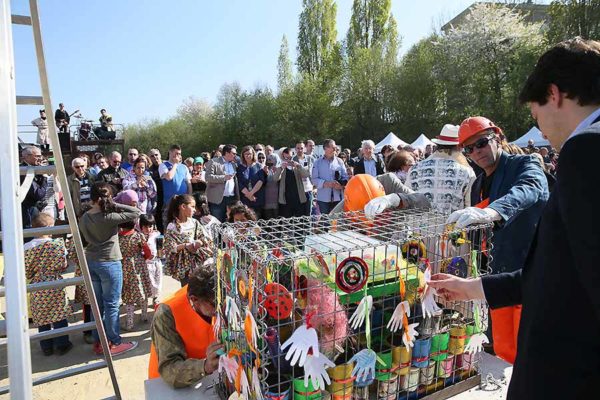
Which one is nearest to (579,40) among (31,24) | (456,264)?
(456,264)

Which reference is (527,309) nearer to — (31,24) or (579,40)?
(579,40)

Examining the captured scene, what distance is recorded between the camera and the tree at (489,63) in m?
21.6

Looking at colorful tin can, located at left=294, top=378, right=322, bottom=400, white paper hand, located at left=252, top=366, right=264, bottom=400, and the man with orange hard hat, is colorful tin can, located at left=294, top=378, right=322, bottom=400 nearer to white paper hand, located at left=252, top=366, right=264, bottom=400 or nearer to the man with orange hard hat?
white paper hand, located at left=252, top=366, right=264, bottom=400

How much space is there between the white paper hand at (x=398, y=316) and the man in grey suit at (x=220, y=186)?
533 centimetres

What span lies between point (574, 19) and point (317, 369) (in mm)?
25139

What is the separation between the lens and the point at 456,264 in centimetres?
153

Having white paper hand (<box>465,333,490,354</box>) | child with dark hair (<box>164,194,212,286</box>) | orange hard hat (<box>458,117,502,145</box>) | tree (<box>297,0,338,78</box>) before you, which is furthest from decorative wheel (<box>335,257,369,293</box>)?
tree (<box>297,0,338,78</box>)

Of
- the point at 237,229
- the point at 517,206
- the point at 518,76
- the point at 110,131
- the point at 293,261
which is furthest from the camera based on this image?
the point at 518,76

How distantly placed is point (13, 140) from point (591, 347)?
4.68 ft

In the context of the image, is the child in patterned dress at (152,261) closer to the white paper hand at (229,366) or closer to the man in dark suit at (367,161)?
the white paper hand at (229,366)

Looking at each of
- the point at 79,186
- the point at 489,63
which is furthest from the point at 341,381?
the point at 489,63

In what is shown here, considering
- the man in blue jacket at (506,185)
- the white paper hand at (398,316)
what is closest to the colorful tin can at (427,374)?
the white paper hand at (398,316)

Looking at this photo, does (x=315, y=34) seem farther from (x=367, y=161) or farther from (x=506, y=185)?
(x=506, y=185)

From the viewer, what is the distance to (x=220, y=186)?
6.45m
